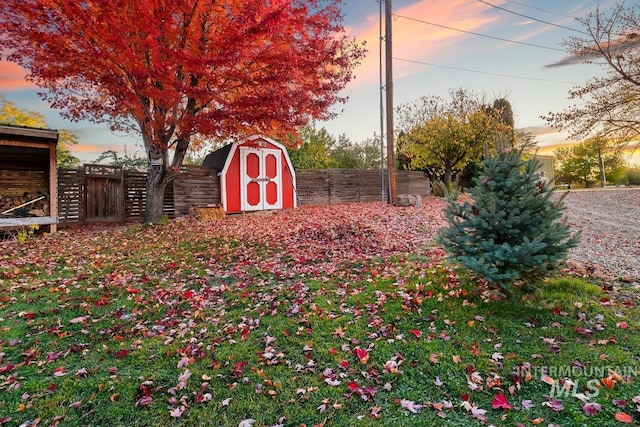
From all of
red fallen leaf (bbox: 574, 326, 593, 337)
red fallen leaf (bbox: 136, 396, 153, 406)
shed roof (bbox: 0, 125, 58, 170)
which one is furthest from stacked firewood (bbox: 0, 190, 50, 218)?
red fallen leaf (bbox: 574, 326, 593, 337)

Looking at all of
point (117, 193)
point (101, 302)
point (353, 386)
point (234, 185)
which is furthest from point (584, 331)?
point (117, 193)

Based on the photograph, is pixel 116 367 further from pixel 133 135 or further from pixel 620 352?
pixel 133 135

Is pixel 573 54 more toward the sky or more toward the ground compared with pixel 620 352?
more toward the sky

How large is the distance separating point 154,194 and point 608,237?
39.8ft

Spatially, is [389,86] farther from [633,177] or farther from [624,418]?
[633,177]

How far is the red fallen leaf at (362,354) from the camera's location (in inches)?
124

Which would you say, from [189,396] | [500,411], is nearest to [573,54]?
[500,411]

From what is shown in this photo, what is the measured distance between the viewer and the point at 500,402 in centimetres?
252

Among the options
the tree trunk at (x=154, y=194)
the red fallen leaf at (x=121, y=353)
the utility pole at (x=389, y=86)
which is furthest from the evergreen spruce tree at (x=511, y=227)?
the tree trunk at (x=154, y=194)

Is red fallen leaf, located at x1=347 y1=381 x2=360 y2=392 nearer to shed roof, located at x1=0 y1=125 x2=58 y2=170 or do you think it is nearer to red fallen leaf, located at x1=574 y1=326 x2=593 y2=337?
red fallen leaf, located at x1=574 y1=326 x2=593 y2=337

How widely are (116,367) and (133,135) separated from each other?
10.1 metres

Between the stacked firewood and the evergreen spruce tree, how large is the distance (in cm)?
1179

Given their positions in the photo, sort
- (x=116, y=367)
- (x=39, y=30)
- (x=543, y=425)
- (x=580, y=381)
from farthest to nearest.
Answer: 1. (x=39, y=30)
2. (x=116, y=367)
3. (x=580, y=381)
4. (x=543, y=425)

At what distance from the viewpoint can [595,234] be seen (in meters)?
7.88
